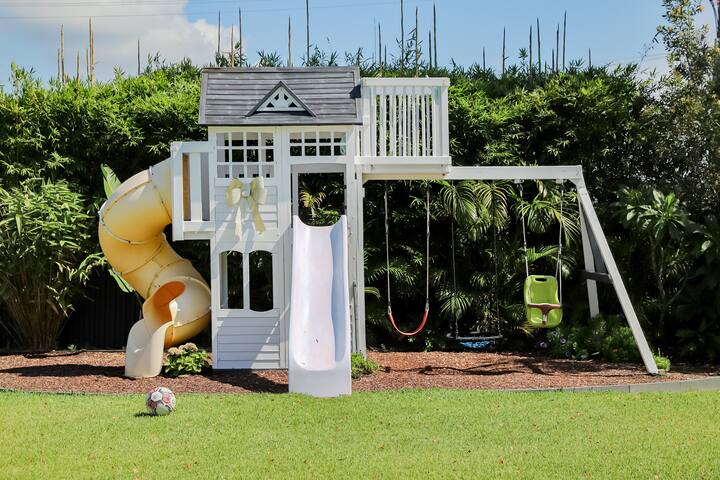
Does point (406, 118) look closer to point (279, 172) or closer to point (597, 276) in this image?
point (279, 172)

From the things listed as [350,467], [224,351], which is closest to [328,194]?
[224,351]

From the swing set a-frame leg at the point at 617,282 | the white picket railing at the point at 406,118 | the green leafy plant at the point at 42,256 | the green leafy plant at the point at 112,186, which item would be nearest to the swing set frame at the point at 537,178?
the swing set a-frame leg at the point at 617,282

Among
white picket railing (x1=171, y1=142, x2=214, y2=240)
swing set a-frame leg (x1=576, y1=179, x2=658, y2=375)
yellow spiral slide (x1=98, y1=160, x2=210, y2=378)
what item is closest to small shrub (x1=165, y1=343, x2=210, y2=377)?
yellow spiral slide (x1=98, y1=160, x2=210, y2=378)

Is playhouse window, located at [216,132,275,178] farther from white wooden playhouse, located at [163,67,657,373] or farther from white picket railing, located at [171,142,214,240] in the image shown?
white picket railing, located at [171,142,214,240]

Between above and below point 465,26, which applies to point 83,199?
below

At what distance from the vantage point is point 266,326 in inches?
414

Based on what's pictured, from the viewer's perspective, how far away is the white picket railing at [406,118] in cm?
1073

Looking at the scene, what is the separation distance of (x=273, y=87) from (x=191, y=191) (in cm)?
162

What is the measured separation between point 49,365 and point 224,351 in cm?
247

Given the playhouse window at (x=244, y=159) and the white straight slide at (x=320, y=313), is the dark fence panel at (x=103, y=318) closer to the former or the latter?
the playhouse window at (x=244, y=159)

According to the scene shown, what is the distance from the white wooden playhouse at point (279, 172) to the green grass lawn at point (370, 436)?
1885mm

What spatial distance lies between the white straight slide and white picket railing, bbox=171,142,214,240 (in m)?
1.16

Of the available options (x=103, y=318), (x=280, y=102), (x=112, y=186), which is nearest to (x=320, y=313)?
(x=280, y=102)

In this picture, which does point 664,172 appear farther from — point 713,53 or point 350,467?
point 350,467
